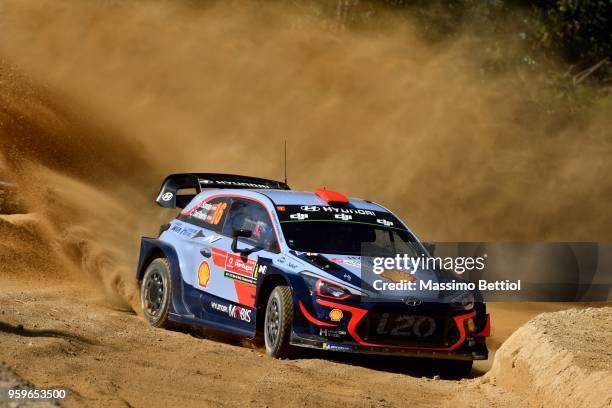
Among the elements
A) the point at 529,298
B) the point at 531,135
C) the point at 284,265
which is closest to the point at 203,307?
the point at 284,265

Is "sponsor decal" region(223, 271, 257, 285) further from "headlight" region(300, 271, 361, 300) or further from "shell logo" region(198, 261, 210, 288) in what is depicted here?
"headlight" region(300, 271, 361, 300)

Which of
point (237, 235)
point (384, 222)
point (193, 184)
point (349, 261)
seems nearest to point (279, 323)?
point (349, 261)

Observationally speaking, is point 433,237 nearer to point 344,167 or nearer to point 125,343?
point 344,167

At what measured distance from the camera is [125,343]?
8258mm

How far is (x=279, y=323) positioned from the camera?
8.79m

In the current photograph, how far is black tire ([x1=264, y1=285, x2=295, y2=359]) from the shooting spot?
Answer: 870 cm

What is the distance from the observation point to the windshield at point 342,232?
949 centimetres

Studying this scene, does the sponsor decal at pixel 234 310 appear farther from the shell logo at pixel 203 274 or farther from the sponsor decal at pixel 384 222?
the sponsor decal at pixel 384 222

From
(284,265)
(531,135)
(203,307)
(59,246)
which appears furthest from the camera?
(531,135)

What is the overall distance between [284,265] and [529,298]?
3.46 metres

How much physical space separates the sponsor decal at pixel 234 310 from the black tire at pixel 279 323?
0.25 metres

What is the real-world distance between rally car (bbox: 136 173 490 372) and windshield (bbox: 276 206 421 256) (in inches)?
0.4

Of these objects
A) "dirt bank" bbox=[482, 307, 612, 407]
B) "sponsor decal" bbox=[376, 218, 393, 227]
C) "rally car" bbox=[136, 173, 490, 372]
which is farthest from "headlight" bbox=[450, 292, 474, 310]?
"sponsor decal" bbox=[376, 218, 393, 227]

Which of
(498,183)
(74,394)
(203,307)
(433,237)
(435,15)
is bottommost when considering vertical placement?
(74,394)
